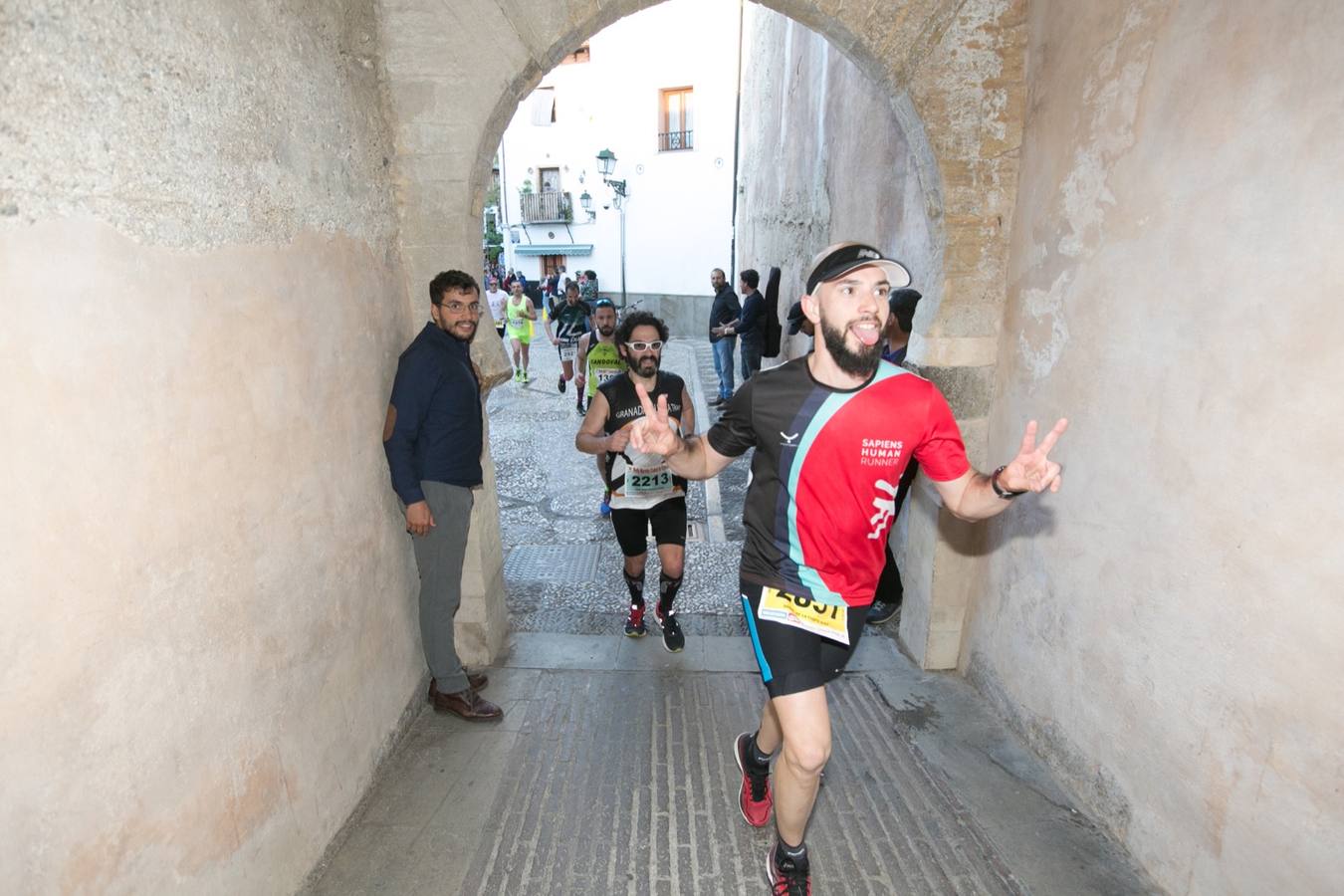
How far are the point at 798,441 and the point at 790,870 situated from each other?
1389 millimetres

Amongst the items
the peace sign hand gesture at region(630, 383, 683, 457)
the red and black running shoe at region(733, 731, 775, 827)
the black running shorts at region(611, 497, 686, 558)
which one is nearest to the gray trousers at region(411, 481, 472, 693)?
the black running shorts at region(611, 497, 686, 558)

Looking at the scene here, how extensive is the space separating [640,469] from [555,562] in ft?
6.02

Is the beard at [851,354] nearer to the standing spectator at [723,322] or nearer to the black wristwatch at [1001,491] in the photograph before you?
the black wristwatch at [1001,491]

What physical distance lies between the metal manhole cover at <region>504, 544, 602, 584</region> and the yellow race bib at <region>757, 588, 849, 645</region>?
2.97m

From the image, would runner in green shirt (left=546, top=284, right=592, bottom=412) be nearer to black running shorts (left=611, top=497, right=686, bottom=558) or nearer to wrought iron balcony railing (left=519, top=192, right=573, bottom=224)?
black running shorts (left=611, top=497, right=686, bottom=558)

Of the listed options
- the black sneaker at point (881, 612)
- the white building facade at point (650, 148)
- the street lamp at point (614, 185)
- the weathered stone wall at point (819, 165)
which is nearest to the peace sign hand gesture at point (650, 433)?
the weathered stone wall at point (819, 165)

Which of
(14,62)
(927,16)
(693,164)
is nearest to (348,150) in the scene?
(14,62)

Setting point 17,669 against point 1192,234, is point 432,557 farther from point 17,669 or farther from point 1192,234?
point 1192,234

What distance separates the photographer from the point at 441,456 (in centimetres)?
338

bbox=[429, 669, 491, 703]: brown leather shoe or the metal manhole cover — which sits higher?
bbox=[429, 669, 491, 703]: brown leather shoe

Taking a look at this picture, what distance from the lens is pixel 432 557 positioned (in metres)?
3.49

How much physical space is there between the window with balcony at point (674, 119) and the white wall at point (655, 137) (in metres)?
0.17

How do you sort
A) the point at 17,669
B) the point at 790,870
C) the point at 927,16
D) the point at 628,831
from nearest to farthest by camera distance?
the point at 17,669
the point at 790,870
the point at 628,831
the point at 927,16

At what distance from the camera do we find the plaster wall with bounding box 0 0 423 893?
1.58m
